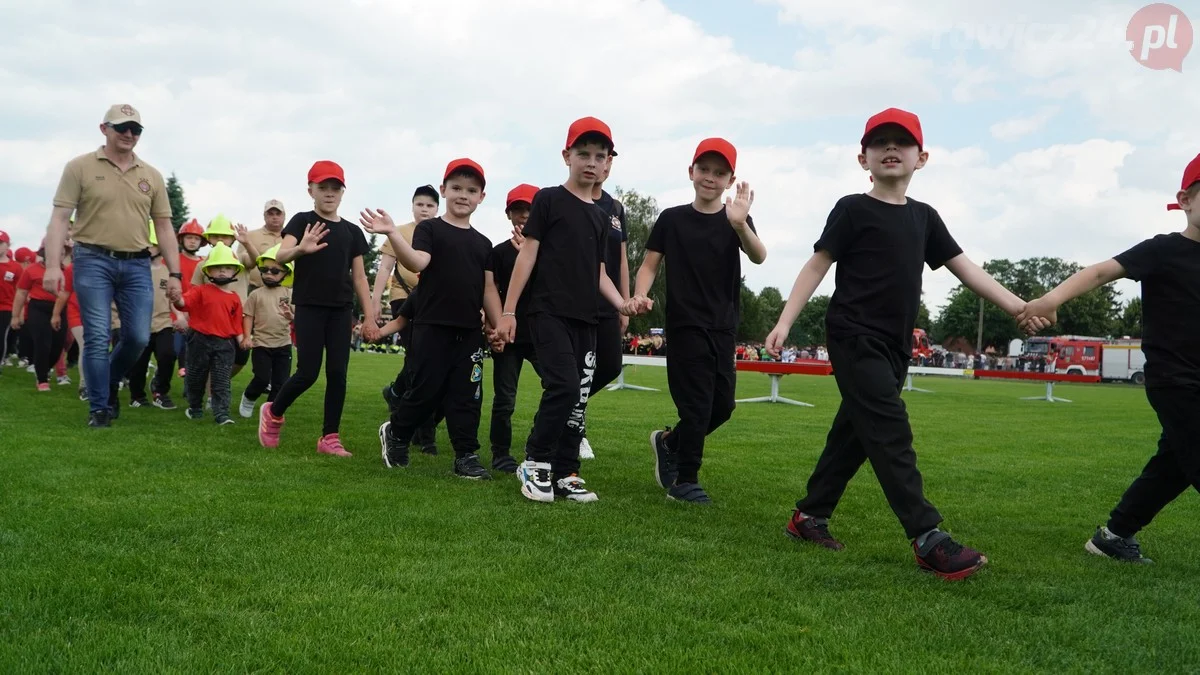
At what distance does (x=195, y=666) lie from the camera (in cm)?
260

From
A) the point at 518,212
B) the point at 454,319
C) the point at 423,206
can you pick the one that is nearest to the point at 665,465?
the point at 454,319

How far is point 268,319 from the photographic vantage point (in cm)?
969

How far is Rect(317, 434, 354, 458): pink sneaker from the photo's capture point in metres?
7.12

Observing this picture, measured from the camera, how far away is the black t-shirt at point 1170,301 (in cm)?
418

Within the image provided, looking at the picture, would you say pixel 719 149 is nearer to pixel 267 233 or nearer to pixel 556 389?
pixel 556 389

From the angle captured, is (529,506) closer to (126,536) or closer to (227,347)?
(126,536)

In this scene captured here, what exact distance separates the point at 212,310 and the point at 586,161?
5359 millimetres

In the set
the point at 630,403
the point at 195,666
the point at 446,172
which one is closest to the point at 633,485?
the point at 446,172

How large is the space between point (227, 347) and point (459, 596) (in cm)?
705

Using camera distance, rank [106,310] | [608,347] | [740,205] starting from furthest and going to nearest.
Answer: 1. [106,310]
2. [608,347]
3. [740,205]

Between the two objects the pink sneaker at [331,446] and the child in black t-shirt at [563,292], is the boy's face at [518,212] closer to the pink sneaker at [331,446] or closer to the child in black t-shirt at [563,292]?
the child in black t-shirt at [563,292]

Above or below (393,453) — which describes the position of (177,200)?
above

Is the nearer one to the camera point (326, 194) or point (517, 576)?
point (517, 576)

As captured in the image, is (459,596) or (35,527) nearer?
(459,596)
